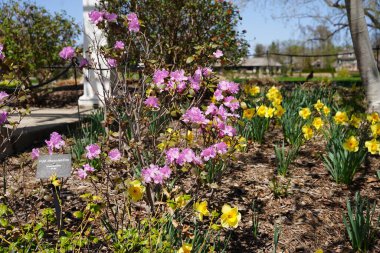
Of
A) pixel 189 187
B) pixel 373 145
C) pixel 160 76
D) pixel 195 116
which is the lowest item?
pixel 189 187

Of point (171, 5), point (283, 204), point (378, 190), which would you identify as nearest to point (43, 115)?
point (171, 5)

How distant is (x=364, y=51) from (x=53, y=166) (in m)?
4.77

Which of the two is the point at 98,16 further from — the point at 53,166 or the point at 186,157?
the point at 186,157

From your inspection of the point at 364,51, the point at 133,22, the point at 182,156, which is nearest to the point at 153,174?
the point at 182,156

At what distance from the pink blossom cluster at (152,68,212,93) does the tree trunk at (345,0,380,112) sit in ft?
12.1

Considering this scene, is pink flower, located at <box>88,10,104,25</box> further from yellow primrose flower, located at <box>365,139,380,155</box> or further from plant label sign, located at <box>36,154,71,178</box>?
yellow primrose flower, located at <box>365,139,380,155</box>

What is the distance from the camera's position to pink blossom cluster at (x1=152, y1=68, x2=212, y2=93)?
2602mm

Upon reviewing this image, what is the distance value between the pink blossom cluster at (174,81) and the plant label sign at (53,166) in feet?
2.29

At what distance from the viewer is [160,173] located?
7.23 ft

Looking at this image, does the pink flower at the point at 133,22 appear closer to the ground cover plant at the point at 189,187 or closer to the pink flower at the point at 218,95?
the ground cover plant at the point at 189,187

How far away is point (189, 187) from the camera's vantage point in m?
3.47

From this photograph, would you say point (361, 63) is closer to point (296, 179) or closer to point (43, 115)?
point (296, 179)

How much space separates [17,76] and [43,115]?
3469mm

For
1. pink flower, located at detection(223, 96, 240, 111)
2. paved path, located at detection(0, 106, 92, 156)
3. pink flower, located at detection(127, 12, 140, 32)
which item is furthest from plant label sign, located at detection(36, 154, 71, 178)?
paved path, located at detection(0, 106, 92, 156)
